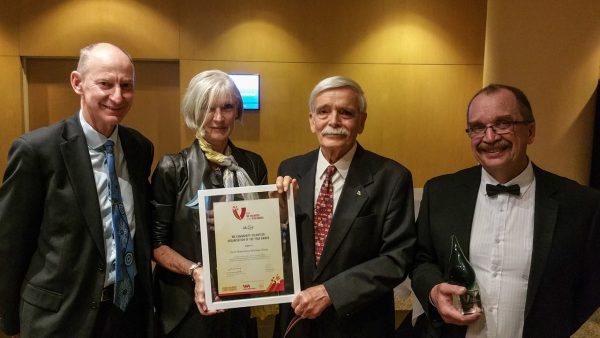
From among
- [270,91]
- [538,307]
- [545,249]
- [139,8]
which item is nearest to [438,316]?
[538,307]

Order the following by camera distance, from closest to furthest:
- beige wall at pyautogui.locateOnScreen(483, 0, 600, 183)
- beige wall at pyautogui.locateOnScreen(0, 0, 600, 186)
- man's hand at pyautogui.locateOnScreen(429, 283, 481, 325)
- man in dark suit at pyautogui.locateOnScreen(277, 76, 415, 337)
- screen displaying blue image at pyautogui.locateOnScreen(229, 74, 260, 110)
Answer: man's hand at pyautogui.locateOnScreen(429, 283, 481, 325), man in dark suit at pyautogui.locateOnScreen(277, 76, 415, 337), beige wall at pyautogui.locateOnScreen(483, 0, 600, 183), beige wall at pyautogui.locateOnScreen(0, 0, 600, 186), screen displaying blue image at pyautogui.locateOnScreen(229, 74, 260, 110)

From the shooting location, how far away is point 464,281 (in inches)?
61.0

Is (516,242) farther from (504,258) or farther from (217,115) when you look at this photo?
(217,115)

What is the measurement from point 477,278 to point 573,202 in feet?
1.42

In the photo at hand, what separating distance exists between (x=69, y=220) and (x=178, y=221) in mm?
382

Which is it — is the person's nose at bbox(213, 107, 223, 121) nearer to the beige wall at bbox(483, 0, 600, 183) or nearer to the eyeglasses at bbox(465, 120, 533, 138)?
the eyeglasses at bbox(465, 120, 533, 138)

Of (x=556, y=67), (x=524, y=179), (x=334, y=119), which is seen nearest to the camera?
(x=524, y=179)

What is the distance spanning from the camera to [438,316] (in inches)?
66.1

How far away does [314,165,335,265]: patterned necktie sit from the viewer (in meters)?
1.73

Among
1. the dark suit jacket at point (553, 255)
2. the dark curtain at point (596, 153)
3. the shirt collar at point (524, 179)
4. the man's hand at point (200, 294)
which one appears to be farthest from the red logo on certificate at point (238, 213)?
the dark curtain at point (596, 153)

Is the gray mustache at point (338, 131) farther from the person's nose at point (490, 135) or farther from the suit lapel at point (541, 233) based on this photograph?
the suit lapel at point (541, 233)

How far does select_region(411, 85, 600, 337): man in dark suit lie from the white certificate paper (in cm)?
58

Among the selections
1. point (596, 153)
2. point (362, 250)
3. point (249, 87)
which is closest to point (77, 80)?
point (362, 250)

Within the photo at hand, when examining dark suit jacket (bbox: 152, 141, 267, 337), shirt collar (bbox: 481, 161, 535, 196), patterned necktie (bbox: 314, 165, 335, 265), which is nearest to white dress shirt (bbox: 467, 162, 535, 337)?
shirt collar (bbox: 481, 161, 535, 196)
